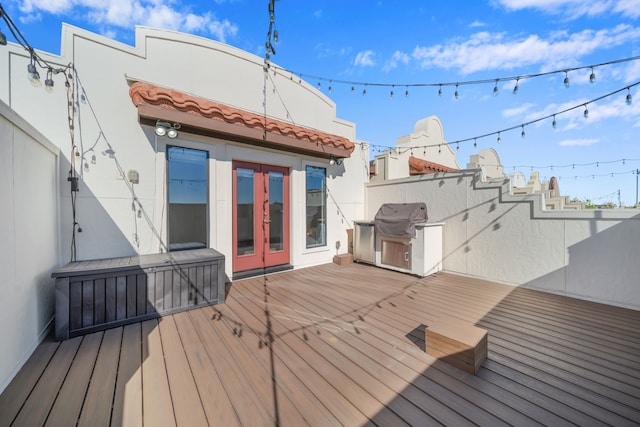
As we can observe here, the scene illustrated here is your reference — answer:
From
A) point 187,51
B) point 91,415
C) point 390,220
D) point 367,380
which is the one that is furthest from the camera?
point 390,220

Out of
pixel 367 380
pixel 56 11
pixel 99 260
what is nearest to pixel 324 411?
pixel 367 380

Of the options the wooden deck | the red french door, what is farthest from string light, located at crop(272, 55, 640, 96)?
the wooden deck

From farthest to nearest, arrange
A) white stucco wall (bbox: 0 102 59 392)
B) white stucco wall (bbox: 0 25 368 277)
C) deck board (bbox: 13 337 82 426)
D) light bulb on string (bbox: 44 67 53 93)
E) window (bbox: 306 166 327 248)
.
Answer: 1. window (bbox: 306 166 327 248)
2. white stucco wall (bbox: 0 25 368 277)
3. light bulb on string (bbox: 44 67 53 93)
4. white stucco wall (bbox: 0 102 59 392)
5. deck board (bbox: 13 337 82 426)

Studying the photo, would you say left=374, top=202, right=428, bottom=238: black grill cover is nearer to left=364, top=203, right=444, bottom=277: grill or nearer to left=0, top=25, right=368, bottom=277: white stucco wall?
left=364, top=203, right=444, bottom=277: grill

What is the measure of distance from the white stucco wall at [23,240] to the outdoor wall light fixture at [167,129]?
1139 mm

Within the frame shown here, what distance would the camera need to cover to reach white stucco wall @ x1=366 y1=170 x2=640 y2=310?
3.38 metres

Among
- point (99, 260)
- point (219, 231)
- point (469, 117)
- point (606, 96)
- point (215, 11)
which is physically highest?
point (215, 11)

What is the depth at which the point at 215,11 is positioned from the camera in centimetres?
411

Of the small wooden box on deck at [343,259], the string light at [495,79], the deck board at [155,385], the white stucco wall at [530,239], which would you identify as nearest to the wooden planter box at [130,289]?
the deck board at [155,385]

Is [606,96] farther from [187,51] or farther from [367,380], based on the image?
[187,51]

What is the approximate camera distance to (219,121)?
388cm

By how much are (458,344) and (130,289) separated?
11.3 ft

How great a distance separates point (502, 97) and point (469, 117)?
2.27 m

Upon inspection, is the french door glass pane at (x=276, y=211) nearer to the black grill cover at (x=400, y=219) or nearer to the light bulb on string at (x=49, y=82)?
the black grill cover at (x=400, y=219)
